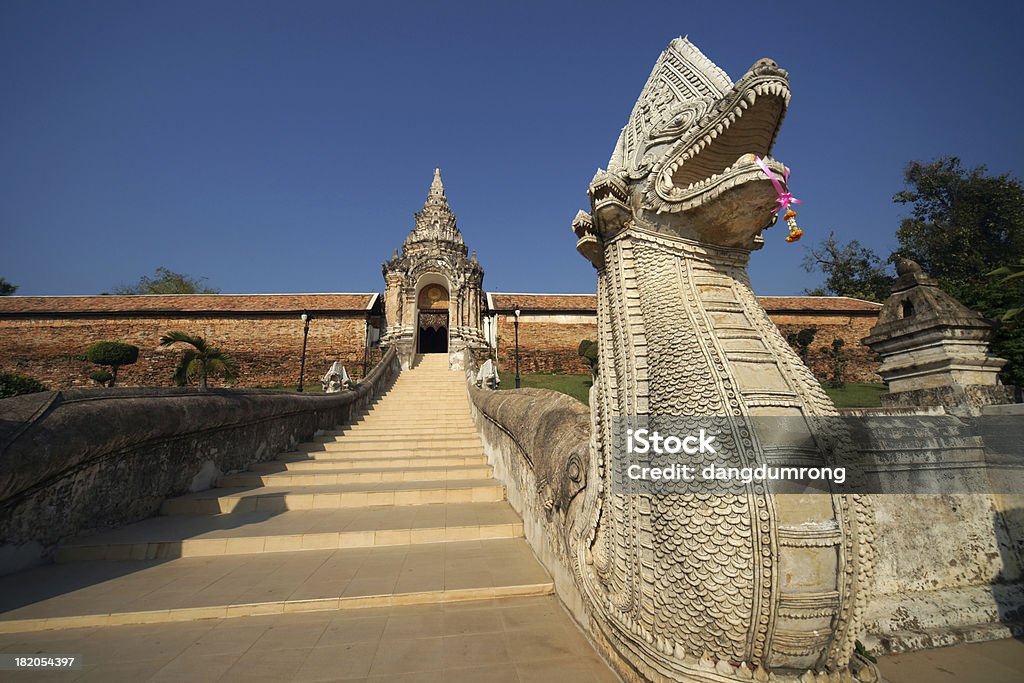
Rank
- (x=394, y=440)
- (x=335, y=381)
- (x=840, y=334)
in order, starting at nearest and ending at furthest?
(x=394, y=440), (x=335, y=381), (x=840, y=334)

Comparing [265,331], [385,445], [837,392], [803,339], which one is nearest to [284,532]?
[385,445]

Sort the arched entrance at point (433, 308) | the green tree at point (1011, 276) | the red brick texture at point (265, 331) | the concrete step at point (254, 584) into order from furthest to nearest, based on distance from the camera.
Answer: the arched entrance at point (433, 308) → the red brick texture at point (265, 331) → the green tree at point (1011, 276) → the concrete step at point (254, 584)

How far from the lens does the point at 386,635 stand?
2.55 meters

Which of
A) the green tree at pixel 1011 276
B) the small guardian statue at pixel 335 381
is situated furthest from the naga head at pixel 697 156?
the small guardian statue at pixel 335 381

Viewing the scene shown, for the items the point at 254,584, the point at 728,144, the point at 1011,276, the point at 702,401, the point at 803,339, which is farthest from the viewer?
the point at 803,339

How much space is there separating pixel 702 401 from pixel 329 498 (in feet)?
15.3

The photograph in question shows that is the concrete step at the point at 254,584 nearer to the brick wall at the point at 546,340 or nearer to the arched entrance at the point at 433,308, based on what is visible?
the arched entrance at the point at 433,308

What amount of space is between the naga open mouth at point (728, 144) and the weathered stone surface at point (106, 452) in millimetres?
4730

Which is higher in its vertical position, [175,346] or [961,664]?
[175,346]

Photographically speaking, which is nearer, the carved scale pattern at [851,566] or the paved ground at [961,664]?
the carved scale pattern at [851,566]

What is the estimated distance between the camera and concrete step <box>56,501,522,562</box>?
376cm

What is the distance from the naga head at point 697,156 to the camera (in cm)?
187

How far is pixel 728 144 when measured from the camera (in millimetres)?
2041

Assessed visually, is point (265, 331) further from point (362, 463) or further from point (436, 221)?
point (362, 463)
